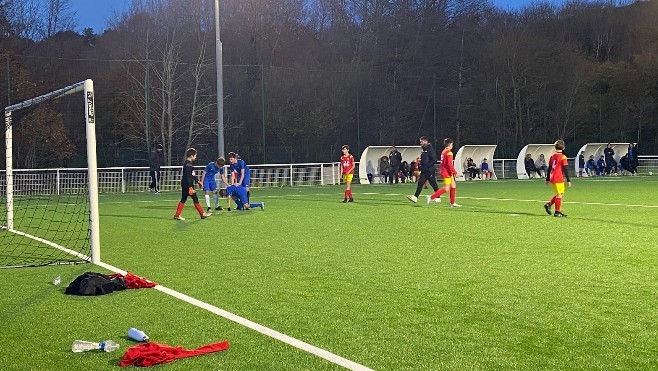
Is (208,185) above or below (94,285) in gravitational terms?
above

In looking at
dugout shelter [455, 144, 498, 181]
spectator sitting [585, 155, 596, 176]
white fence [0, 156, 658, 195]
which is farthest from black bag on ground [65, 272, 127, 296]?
spectator sitting [585, 155, 596, 176]

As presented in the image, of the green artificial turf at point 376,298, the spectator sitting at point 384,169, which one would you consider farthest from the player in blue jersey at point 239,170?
the spectator sitting at point 384,169

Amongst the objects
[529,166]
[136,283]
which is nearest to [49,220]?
[136,283]

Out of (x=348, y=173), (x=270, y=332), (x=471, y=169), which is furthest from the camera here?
(x=471, y=169)

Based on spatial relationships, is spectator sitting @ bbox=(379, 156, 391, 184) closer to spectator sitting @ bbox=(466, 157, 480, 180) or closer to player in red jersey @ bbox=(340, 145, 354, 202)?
spectator sitting @ bbox=(466, 157, 480, 180)

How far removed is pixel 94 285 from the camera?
7.58m

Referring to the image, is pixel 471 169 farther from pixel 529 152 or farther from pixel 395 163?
pixel 395 163

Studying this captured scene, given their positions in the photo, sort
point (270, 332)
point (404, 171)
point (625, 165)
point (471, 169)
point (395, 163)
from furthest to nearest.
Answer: point (625, 165) → point (471, 169) → point (404, 171) → point (395, 163) → point (270, 332)

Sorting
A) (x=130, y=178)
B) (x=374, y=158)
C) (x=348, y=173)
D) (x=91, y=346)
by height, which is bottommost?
(x=91, y=346)

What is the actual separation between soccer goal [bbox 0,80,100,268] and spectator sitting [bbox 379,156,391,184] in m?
14.8

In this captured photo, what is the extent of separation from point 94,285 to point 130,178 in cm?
2443

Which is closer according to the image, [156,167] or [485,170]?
[156,167]

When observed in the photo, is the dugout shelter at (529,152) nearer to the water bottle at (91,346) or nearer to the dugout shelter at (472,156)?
the dugout shelter at (472,156)

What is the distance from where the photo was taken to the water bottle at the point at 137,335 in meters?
5.54
